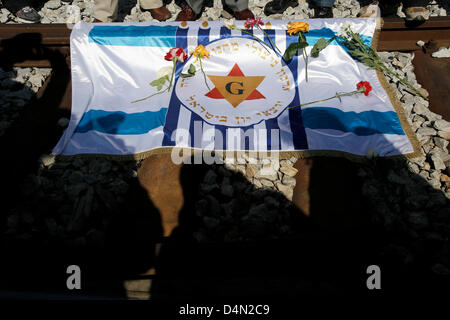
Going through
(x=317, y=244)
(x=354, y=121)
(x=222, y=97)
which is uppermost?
(x=222, y=97)

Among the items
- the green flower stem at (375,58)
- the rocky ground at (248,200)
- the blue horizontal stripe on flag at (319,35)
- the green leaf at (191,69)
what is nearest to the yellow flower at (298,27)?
the blue horizontal stripe on flag at (319,35)

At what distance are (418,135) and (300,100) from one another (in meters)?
1.06

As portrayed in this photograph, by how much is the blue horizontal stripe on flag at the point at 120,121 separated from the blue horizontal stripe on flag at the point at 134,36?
0.83m

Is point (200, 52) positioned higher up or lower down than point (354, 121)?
higher up

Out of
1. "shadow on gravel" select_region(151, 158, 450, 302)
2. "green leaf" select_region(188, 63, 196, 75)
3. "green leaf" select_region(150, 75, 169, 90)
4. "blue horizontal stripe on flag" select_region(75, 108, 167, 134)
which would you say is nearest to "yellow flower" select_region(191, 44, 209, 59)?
"green leaf" select_region(188, 63, 196, 75)

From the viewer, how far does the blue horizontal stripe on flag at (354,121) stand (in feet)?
8.52

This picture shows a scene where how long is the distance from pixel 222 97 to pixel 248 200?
115 centimetres

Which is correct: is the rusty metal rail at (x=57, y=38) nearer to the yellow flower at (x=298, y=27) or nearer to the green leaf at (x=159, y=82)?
the yellow flower at (x=298, y=27)

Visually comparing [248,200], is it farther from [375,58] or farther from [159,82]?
[375,58]

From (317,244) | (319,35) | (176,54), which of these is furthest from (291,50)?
(317,244)

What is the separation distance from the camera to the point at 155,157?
8.31 feet

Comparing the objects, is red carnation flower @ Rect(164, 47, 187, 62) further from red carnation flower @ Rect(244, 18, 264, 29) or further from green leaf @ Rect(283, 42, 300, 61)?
green leaf @ Rect(283, 42, 300, 61)

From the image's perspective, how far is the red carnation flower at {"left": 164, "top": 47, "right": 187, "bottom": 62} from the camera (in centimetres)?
306
